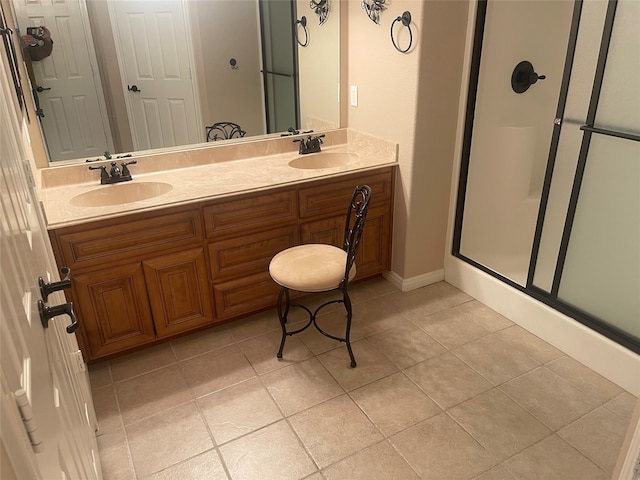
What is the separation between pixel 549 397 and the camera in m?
2.12

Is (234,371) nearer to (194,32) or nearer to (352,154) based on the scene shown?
(352,154)

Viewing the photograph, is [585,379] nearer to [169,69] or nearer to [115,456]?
[115,456]

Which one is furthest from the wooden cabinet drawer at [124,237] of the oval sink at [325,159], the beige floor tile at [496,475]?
the beige floor tile at [496,475]

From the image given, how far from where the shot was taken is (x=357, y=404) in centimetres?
211

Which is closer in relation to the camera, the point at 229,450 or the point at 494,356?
the point at 229,450

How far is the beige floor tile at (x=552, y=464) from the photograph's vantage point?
1766 mm

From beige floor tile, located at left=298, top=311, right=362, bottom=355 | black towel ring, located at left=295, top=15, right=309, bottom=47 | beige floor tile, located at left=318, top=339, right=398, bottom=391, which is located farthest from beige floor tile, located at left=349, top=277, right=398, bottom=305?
black towel ring, located at left=295, top=15, right=309, bottom=47

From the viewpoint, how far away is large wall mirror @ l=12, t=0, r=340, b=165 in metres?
2.24

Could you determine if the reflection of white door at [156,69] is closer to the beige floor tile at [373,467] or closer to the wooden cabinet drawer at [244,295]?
the wooden cabinet drawer at [244,295]

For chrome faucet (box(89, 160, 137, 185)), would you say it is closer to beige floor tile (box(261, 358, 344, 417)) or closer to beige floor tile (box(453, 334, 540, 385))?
beige floor tile (box(261, 358, 344, 417))

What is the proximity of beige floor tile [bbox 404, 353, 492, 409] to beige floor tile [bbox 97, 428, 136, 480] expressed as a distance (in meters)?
1.26

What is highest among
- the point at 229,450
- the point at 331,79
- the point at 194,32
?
the point at 194,32

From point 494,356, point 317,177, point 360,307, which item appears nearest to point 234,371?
point 360,307

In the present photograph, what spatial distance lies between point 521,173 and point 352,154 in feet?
3.22
